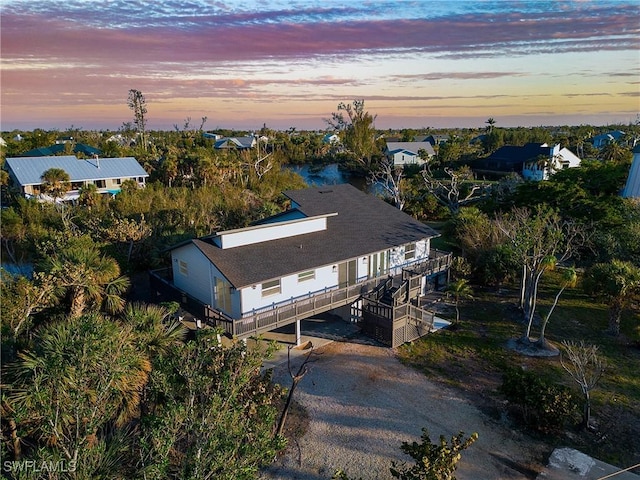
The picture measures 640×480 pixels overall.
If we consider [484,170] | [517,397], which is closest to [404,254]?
[517,397]

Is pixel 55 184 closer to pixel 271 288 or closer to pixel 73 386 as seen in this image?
pixel 271 288

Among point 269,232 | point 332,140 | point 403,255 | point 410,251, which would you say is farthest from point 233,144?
point 269,232

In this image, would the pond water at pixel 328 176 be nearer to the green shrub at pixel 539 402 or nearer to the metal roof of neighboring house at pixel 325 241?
the metal roof of neighboring house at pixel 325 241

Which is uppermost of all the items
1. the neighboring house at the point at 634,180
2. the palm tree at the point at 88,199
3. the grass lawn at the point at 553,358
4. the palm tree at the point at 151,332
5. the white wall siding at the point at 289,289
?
the neighboring house at the point at 634,180

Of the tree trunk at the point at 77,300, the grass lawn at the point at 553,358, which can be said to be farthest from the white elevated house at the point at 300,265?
the tree trunk at the point at 77,300

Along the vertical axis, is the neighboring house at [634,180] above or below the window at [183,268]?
above

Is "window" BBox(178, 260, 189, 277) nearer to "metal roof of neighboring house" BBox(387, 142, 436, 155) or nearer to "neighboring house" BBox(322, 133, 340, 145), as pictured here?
"metal roof of neighboring house" BBox(387, 142, 436, 155)

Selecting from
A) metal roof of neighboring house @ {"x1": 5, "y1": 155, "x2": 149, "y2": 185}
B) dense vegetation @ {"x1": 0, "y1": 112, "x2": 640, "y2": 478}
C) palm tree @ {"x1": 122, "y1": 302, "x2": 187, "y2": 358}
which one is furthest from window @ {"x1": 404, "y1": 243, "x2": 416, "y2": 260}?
metal roof of neighboring house @ {"x1": 5, "y1": 155, "x2": 149, "y2": 185}
